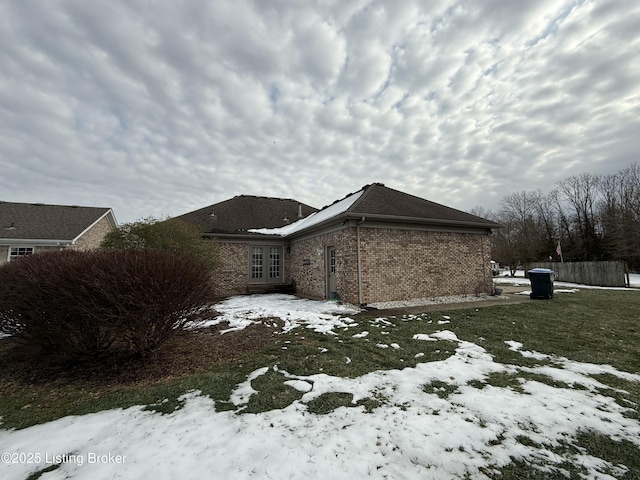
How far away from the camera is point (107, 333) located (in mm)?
4078

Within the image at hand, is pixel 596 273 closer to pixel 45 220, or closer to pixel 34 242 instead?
pixel 34 242

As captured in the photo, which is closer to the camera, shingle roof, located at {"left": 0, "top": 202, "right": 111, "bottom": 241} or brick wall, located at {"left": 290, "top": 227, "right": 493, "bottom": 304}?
brick wall, located at {"left": 290, "top": 227, "right": 493, "bottom": 304}

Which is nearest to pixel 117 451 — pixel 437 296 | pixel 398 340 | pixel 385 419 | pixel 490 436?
pixel 385 419

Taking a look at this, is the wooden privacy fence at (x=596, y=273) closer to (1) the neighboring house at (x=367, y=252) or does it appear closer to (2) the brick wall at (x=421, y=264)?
(1) the neighboring house at (x=367, y=252)

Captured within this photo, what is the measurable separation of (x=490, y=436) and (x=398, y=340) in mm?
2960

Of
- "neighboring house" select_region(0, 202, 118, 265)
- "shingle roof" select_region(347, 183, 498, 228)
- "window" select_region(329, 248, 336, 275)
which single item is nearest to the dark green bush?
"shingle roof" select_region(347, 183, 498, 228)

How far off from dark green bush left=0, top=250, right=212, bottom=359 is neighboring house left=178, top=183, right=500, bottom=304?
591cm

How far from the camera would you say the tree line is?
84.8 ft

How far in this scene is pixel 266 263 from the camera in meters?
14.1

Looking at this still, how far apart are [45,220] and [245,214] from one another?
40.3ft

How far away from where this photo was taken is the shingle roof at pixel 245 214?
14.3 m

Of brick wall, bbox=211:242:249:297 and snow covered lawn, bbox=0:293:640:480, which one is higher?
brick wall, bbox=211:242:249:297

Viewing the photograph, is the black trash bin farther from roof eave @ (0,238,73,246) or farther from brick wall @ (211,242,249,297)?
roof eave @ (0,238,73,246)

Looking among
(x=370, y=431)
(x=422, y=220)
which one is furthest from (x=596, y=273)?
(x=370, y=431)
